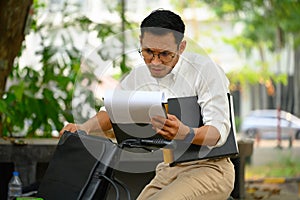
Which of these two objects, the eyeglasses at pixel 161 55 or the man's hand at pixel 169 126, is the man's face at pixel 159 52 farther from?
the man's hand at pixel 169 126

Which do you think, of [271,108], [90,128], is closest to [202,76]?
[90,128]

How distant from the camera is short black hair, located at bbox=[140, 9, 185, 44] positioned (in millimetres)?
3968

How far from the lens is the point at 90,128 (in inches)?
169

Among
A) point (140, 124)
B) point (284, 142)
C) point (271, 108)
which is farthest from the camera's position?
point (271, 108)

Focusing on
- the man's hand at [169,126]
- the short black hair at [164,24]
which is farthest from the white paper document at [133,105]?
the short black hair at [164,24]

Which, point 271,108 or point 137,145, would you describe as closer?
point 137,145

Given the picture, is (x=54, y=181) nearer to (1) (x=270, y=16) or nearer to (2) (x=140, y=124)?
(2) (x=140, y=124)

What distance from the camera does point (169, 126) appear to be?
12.1 feet

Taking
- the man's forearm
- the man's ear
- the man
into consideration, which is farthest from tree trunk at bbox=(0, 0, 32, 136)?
the man's forearm

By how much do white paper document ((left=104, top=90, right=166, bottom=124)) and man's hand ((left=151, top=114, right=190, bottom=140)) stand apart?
0.09ft

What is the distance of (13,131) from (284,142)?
74.1 ft

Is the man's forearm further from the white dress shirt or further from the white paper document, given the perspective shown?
the white paper document

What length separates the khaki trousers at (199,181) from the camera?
404 centimetres

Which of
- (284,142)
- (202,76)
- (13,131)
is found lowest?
(284,142)
